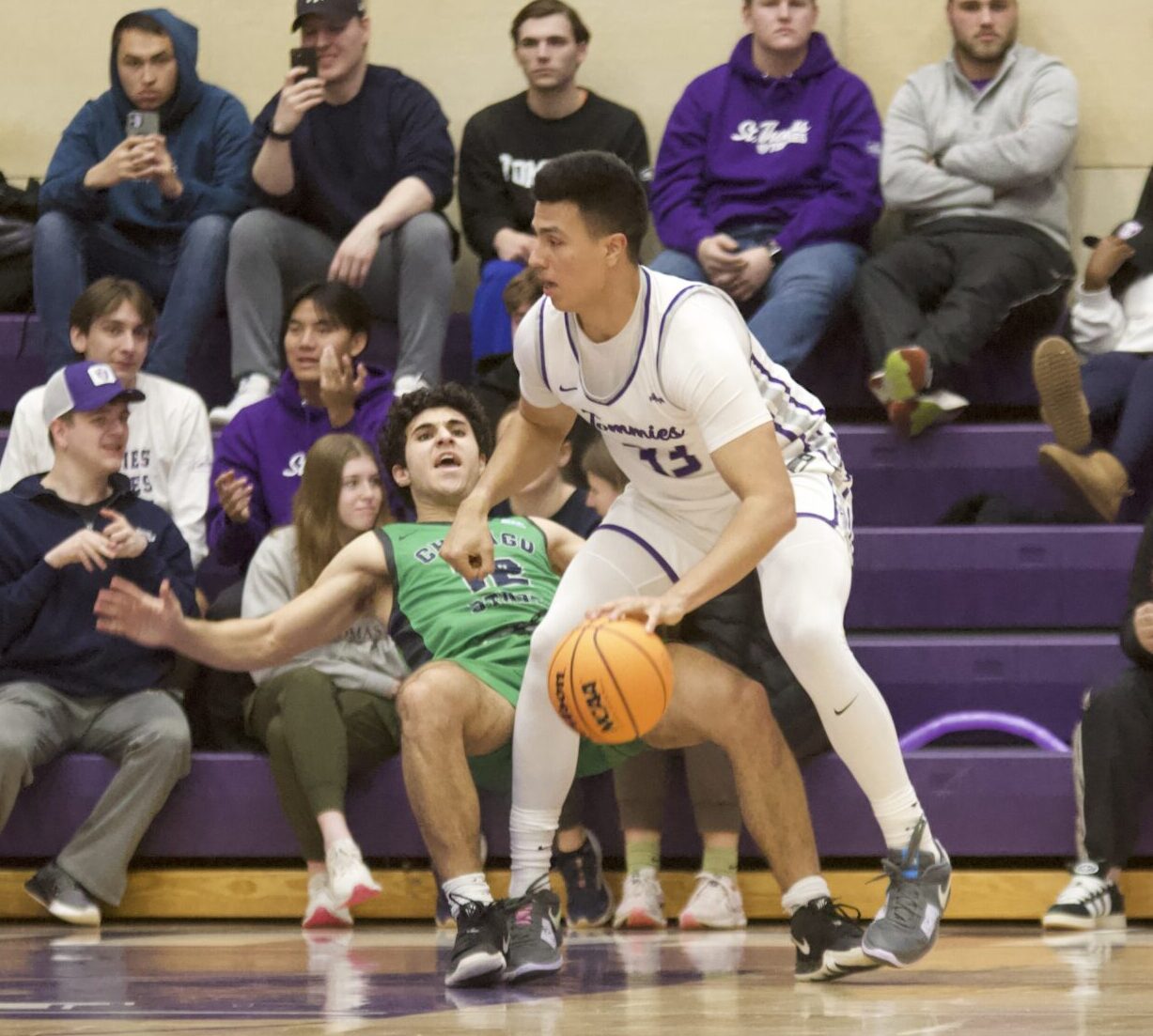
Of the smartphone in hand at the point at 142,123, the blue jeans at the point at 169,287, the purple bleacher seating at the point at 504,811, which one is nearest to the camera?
the purple bleacher seating at the point at 504,811

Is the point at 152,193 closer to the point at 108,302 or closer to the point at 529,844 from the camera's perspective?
the point at 108,302

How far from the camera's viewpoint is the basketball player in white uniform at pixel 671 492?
13.0 feet

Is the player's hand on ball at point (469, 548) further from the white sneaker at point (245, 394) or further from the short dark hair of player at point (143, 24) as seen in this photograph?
the short dark hair of player at point (143, 24)

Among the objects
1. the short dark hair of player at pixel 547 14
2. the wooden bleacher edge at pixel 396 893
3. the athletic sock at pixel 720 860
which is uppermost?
the short dark hair of player at pixel 547 14

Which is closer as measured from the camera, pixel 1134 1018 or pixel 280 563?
pixel 1134 1018

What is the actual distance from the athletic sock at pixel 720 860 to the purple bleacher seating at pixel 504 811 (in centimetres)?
19

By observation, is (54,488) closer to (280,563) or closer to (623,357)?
(280,563)

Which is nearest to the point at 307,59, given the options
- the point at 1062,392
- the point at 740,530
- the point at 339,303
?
the point at 339,303

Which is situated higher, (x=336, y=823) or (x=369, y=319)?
(x=369, y=319)

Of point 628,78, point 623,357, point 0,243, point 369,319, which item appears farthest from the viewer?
point 628,78

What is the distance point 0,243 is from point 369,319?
184 centimetres

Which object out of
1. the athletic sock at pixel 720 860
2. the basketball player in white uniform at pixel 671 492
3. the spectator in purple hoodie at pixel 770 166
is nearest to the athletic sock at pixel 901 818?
the basketball player in white uniform at pixel 671 492

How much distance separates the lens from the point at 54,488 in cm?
608

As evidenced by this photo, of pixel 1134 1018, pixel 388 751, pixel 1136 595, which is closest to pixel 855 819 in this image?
pixel 1136 595
